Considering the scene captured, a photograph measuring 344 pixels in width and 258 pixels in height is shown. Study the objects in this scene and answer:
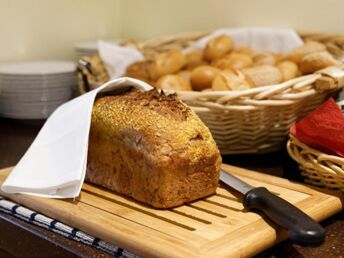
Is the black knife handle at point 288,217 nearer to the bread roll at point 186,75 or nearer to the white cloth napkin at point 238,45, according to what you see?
the bread roll at point 186,75

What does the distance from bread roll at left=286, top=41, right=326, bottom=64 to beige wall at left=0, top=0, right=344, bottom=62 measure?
125mm

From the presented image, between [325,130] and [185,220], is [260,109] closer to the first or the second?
[325,130]

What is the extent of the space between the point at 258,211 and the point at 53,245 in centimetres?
26

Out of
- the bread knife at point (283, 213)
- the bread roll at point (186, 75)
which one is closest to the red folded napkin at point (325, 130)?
the bread knife at point (283, 213)

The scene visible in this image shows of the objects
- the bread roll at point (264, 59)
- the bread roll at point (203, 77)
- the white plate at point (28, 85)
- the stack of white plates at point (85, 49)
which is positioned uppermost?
the bread roll at point (264, 59)

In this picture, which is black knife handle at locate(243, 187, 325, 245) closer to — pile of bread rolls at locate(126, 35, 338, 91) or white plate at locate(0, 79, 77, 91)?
pile of bread rolls at locate(126, 35, 338, 91)

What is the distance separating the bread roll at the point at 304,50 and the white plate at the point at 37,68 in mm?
525

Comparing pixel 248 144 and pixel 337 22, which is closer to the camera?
pixel 248 144

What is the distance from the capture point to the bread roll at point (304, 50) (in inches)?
42.3

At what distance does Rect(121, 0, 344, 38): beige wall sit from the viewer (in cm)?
121

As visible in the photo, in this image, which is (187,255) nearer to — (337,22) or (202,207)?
(202,207)

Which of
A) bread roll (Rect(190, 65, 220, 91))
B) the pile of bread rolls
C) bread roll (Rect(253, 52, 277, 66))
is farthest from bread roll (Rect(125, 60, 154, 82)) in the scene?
bread roll (Rect(253, 52, 277, 66))

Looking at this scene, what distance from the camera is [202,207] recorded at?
72cm

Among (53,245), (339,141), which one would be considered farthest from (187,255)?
(339,141)
